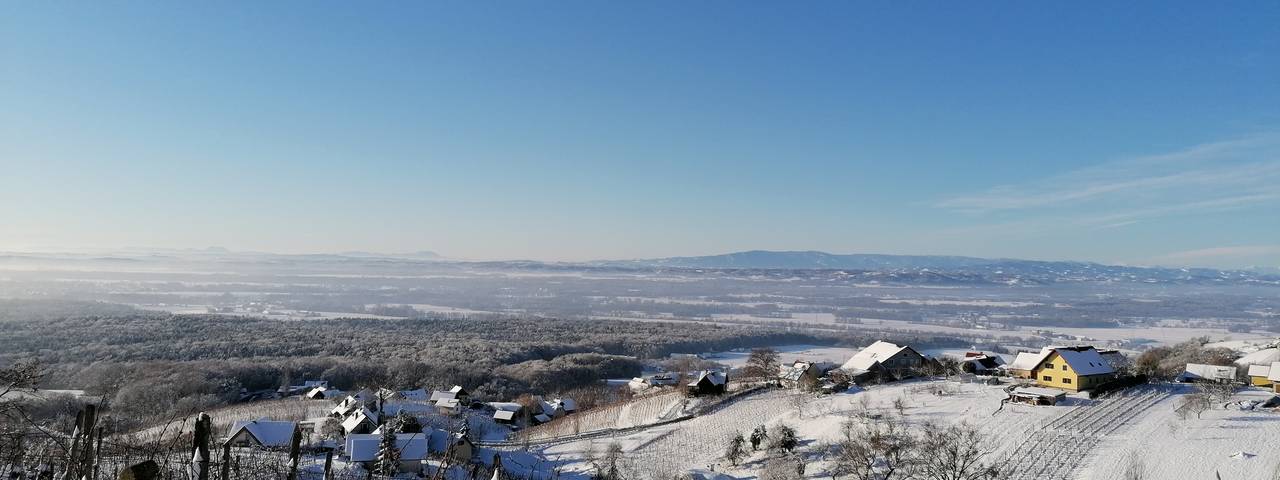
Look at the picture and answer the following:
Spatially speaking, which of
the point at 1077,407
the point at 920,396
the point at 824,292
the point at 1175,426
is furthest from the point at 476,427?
the point at 824,292

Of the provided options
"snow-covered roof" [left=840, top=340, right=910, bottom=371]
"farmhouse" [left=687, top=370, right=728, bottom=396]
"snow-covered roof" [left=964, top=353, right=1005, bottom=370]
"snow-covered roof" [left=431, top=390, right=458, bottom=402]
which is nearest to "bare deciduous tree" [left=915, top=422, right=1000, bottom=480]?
"snow-covered roof" [left=840, top=340, right=910, bottom=371]

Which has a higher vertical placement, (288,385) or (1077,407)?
(1077,407)

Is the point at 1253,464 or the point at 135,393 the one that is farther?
the point at 135,393

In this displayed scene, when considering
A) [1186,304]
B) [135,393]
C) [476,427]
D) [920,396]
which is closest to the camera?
[920,396]

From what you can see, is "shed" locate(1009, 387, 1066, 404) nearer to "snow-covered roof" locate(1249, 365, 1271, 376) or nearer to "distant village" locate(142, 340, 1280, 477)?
"distant village" locate(142, 340, 1280, 477)

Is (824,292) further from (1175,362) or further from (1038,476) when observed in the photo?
(1038,476)

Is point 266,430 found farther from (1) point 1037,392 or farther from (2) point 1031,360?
(2) point 1031,360
